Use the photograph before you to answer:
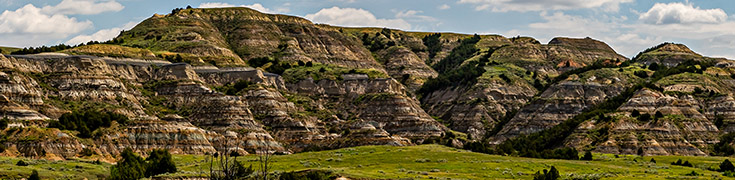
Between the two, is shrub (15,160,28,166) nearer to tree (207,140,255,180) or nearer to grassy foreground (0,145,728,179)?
grassy foreground (0,145,728,179)

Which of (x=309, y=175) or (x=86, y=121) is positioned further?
(x=86, y=121)

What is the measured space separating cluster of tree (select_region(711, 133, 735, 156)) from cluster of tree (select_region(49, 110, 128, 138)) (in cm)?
10104

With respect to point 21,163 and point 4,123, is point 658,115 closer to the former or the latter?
point 4,123

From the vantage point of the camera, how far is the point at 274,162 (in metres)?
129

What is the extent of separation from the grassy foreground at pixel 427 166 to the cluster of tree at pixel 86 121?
57.5ft

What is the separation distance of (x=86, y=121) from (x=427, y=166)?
212ft

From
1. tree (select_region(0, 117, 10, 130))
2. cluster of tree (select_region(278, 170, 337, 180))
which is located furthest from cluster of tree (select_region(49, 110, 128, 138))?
cluster of tree (select_region(278, 170, 337, 180))

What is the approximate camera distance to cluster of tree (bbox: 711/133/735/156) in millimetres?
179163

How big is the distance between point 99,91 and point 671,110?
349 feet

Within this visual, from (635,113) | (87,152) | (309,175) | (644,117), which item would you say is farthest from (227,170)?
(635,113)

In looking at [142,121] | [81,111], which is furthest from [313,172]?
[81,111]

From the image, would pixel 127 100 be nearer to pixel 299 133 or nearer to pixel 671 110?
pixel 299 133

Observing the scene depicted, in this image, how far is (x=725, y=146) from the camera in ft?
595

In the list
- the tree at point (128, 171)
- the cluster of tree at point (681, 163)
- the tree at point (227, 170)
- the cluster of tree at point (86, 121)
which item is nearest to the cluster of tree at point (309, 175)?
the tree at point (227, 170)
